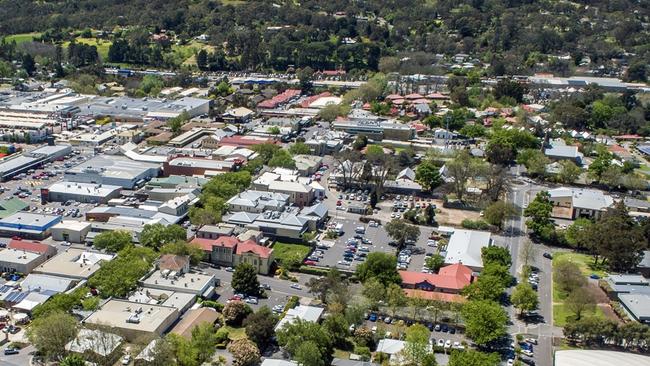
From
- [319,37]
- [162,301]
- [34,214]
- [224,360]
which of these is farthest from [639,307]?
[319,37]

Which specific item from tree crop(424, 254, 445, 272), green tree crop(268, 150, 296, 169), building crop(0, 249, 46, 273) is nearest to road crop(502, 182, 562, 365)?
tree crop(424, 254, 445, 272)

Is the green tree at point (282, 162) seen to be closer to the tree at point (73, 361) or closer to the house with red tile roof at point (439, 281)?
the house with red tile roof at point (439, 281)

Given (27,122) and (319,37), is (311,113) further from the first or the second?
(319,37)

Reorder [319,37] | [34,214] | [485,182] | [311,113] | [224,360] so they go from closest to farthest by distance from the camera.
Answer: [224,360], [34,214], [485,182], [311,113], [319,37]

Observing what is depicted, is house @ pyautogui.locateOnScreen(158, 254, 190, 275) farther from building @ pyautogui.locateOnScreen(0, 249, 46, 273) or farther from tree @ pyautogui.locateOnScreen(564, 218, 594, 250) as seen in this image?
tree @ pyautogui.locateOnScreen(564, 218, 594, 250)

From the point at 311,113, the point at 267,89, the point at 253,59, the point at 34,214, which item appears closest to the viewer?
the point at 34,214

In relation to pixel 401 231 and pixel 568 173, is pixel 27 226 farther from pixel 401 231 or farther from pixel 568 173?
pixel 568 173

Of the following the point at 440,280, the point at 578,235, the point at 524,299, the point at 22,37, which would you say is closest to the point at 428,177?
the point at 578,235

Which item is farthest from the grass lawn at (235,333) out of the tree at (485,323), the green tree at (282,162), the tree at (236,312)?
the green tree at (282,162)
